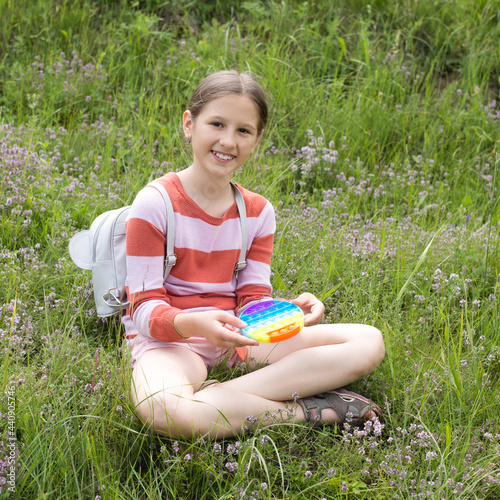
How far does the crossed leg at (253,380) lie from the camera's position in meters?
2.53

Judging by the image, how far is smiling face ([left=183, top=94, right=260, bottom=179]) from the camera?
2889 millimetres

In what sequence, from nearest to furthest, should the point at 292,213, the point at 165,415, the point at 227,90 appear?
the point at 165,415 < the point at 227,90 < the point at 292,213

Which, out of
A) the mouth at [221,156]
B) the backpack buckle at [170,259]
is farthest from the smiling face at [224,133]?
the backpack buckle at [170,259]

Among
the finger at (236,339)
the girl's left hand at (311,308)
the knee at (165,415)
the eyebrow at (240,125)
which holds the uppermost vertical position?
the eyebrow at (240,125)

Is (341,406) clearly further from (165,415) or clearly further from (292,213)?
(292,213)

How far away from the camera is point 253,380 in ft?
9.18

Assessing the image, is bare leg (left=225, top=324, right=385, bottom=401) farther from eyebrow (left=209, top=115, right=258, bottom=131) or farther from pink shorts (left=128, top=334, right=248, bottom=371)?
eyebrow (left=209, top=115, right=258, bottom=131)

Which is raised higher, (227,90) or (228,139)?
(227,90)

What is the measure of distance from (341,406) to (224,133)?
1.34m

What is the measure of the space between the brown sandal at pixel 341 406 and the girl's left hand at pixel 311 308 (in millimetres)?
340

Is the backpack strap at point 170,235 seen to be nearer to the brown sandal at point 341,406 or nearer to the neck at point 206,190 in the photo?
the neck at point 206,190

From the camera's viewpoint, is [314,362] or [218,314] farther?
[314,362]

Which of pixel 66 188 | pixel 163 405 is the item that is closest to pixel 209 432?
pixel 163 405

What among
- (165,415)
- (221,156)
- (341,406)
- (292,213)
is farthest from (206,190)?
(292,213)
